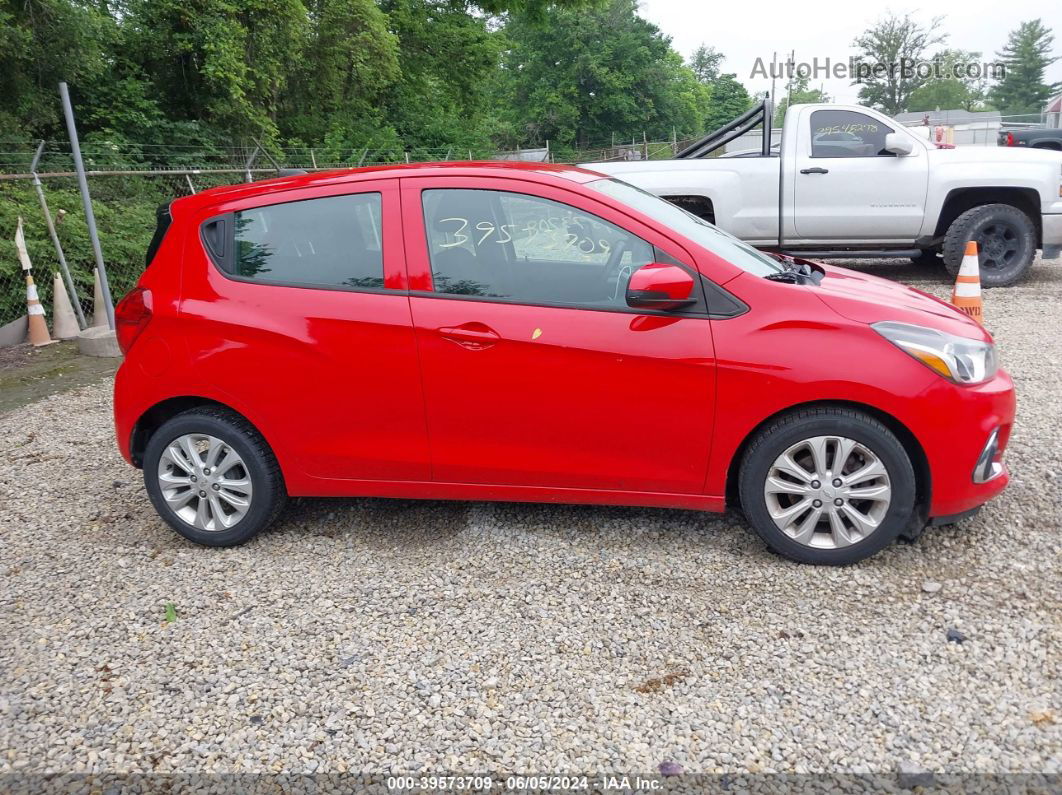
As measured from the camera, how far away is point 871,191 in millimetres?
9141

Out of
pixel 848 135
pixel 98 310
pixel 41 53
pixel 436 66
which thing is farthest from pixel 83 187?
pixel 436 66

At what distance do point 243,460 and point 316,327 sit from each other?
73 centimetres

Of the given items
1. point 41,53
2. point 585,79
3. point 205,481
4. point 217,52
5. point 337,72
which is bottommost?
point 205,481

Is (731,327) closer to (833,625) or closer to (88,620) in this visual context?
(833,625)

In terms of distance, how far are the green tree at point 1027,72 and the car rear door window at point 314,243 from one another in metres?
106

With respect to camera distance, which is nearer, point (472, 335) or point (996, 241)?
point (472, 335)

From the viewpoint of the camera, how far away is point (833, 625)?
3059mm

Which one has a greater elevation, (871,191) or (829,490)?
(871,191)

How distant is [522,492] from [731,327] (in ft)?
3.76

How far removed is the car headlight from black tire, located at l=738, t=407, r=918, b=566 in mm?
316

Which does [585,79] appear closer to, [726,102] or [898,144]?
[726,102]

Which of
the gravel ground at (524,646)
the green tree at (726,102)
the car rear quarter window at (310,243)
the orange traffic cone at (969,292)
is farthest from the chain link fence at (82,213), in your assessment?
the green tree at (726,102)

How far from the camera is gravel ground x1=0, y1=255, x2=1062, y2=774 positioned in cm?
254

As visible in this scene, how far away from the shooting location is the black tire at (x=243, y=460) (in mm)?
3787
